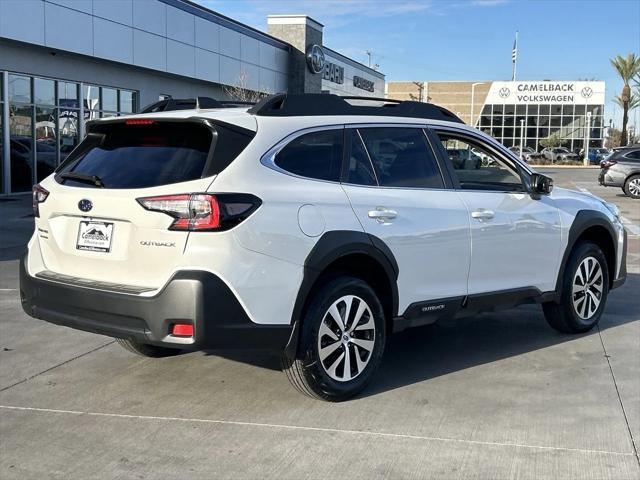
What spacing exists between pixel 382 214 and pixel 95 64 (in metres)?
20.0

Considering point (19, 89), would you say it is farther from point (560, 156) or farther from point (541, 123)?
point (541, 123)

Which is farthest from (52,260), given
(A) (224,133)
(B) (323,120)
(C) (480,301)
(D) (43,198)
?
(C) (480,301)

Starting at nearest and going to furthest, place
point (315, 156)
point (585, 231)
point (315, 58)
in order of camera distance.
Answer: point (315, 156), point (585, 231), point (315, 58)

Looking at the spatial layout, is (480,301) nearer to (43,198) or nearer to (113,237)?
(113,237)

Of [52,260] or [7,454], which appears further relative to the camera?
[52,260]

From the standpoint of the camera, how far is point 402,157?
5176 millimetres

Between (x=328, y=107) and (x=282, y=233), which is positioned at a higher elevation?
(x=328, y=107)

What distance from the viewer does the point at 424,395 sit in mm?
4871

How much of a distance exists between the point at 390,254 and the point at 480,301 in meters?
1.11

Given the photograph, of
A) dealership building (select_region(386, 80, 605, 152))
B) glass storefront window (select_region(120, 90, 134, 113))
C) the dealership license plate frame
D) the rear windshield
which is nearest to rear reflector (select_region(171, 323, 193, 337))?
the dealership license plate frame

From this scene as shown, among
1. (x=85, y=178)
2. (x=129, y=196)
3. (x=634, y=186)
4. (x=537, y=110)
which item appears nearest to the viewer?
(x=129, y=196)

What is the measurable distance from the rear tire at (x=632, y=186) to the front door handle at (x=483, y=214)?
20.3 meters

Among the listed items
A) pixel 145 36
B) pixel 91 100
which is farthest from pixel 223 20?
pixel 91 100

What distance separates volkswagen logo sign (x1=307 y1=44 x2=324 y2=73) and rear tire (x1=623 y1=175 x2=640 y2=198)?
17842 mm
